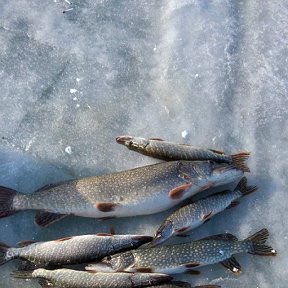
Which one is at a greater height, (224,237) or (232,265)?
(224,237)

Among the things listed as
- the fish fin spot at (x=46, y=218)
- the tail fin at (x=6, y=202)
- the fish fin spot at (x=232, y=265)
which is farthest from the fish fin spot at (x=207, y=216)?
the tail fin at (x=6, y=202)

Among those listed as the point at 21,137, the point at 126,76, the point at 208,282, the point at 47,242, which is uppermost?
the point at 126,76

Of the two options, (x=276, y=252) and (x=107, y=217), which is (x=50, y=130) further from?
(x=276, y=252)

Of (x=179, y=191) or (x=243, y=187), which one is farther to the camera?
(x=243, y=187)

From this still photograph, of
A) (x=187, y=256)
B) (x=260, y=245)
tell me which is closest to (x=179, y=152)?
(x=187, y=256)

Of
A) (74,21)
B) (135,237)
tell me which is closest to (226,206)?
(135,237)

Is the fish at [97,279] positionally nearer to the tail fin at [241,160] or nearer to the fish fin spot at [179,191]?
the fish fin spot at [179,191]

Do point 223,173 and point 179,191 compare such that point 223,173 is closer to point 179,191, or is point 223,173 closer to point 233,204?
point 233,204
